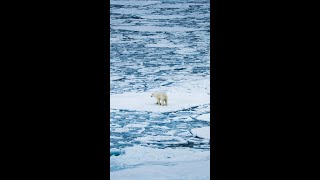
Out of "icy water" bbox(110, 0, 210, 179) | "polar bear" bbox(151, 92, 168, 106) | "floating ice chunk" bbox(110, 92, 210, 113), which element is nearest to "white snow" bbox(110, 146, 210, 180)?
"icy water" bbox(110, 0, 210, 179)

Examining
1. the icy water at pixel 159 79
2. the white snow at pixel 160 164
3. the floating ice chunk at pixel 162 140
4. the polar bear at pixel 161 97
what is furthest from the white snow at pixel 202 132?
the polar bear at pixel 161 97

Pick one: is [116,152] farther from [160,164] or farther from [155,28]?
[155,28]

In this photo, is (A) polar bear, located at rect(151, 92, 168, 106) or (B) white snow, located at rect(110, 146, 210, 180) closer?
(B) white snow, located at rect(110, 146, 210, 180)

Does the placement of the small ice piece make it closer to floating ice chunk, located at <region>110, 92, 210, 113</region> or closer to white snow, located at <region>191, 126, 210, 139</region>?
white snow, located at <region>191, 126, 210, 139</region>

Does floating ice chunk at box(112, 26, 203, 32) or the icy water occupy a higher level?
floating ice chunk at box(112, 26, 203, 32)

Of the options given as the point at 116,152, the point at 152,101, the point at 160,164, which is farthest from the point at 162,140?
the point at 152,101

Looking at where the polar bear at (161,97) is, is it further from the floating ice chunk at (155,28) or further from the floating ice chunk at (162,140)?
the floating ice chunk at (155,28)

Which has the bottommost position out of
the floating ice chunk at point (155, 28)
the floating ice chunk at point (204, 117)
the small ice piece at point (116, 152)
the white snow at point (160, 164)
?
the floating ice chunk at point (204, 117)
